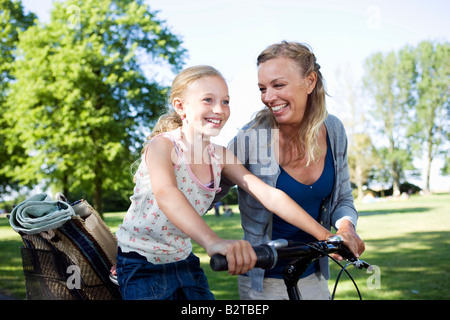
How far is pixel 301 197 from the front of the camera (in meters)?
2.56

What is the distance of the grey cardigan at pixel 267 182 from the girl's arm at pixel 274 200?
0.14m

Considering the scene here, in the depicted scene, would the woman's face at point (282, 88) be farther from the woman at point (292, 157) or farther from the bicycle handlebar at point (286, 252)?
the bicycle handlebar at point (286, 252)

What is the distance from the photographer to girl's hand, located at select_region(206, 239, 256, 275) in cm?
136

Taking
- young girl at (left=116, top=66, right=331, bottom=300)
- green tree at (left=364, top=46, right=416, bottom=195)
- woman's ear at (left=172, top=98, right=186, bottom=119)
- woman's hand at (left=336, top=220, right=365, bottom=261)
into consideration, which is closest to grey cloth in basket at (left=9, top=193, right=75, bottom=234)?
young girl at (left=116, top=66, right=331, bottom=300)

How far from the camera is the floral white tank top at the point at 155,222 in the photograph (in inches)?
79.7

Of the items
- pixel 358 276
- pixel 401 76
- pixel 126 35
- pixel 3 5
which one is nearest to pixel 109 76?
pixel 126 35

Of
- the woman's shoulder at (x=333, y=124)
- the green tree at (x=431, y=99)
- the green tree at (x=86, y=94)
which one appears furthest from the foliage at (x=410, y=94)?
the woman's shoulder at (x=333, y=124)

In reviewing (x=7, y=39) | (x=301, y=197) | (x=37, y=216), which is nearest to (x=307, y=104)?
(x=301, y=197)

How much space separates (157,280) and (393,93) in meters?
49.8

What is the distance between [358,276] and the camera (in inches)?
312

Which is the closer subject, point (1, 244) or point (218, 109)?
point (218, 109)

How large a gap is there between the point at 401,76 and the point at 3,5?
38952mm
